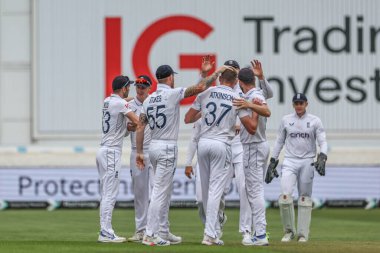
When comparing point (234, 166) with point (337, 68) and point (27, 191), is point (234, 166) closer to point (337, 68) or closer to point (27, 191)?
point (27, 191)

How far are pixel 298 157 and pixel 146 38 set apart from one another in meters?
16.8

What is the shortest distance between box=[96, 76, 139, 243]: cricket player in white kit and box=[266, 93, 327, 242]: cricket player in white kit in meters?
2.77

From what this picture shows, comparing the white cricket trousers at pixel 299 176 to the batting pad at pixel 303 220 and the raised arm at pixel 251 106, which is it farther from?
the raised arm at pixel 251 106

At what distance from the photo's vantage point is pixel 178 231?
899 inches

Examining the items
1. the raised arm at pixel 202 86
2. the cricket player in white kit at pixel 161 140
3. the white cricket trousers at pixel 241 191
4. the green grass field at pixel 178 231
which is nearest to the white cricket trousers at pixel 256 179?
the green grass field at pixel 178 231

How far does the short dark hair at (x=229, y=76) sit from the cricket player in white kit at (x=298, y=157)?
2.58 metres

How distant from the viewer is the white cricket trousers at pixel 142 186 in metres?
18.8

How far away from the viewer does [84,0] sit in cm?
3597

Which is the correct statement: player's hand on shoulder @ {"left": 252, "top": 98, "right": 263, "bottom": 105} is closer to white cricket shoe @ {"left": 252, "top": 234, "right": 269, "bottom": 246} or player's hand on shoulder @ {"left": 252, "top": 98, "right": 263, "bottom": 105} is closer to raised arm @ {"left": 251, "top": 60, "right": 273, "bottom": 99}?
raised arm @ {"left": 251, "top": 60, "right": 273, "bottom": 99}

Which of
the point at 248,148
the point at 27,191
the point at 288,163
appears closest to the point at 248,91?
the point at 248,148

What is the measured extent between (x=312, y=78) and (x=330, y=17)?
187 cm

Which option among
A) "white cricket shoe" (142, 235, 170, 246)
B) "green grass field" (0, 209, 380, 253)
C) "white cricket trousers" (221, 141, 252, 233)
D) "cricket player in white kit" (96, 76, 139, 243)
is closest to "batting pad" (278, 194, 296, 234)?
"green grass field" (0, 209, 380, 253)

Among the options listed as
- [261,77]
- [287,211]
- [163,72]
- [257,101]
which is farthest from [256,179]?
[163,72]

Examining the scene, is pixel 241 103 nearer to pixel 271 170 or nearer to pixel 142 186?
pixel 142 186
